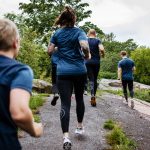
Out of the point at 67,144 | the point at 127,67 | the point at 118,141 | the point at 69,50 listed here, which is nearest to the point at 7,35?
the point at 67,144

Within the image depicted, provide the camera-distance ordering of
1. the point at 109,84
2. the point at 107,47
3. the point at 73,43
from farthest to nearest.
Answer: the point at 107,47 < the point at 109,84 < the point at 73,43

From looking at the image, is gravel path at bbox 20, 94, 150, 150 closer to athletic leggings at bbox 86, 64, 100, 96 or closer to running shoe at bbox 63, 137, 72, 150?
athletic leggings at bbox 86, 64, 100, 96

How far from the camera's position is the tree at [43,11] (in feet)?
164

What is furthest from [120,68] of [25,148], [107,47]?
[107,47]

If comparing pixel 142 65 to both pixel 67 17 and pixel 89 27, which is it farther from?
pixel 67 17

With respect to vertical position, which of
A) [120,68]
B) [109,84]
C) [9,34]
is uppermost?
[9,34]

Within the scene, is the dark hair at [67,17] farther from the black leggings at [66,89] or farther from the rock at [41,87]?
the rock at [41,87]

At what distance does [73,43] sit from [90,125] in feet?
10.7

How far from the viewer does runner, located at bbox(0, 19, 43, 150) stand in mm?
3057

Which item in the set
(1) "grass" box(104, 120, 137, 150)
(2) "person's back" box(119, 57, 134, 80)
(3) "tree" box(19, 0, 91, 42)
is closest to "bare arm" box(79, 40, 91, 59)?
(1) "grass" box(104, 120, 137, 150)

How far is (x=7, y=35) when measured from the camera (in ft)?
10.5

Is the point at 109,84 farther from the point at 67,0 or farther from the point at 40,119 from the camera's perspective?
the point at 40,119

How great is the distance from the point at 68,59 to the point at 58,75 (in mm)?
284

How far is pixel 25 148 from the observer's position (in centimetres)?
783
